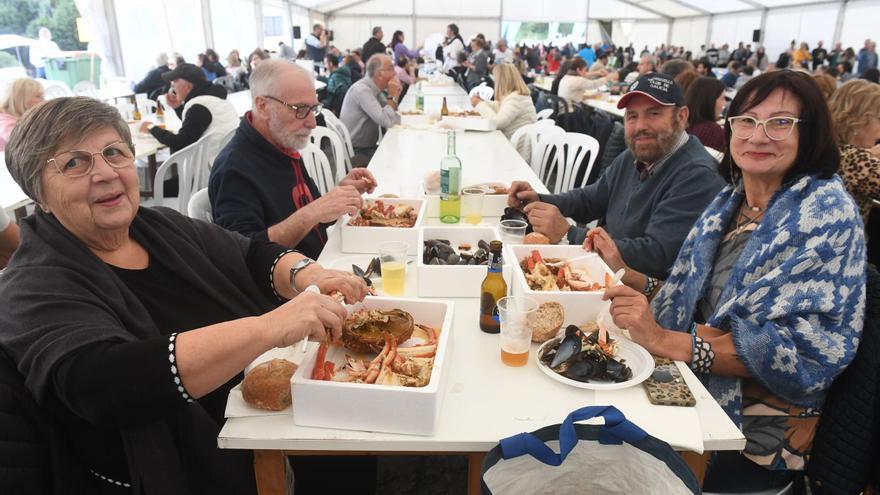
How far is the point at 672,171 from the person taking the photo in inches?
88.0

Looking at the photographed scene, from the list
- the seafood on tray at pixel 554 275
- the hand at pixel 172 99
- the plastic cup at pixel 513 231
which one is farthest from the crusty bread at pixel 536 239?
the hand at pixel 172 99

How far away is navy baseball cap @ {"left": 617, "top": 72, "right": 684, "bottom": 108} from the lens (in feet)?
7.27

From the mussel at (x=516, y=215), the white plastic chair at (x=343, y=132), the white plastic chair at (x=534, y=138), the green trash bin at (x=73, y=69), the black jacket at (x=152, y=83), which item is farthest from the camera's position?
the green trash bin at (x=73, y=69)

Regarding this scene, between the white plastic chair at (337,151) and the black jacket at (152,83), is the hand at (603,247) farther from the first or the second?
the black jacket at (152,83)

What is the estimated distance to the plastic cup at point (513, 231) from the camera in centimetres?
214

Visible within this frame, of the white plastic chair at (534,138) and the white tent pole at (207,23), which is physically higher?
the white tent pole at (207,23)

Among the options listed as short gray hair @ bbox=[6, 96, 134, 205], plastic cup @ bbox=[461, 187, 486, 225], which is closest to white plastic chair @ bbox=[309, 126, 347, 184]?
plastic cup @ bbox=[461, 187, 486, 225]

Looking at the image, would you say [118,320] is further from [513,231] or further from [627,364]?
[513,231]

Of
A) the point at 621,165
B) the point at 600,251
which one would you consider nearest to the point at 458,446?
the point at 600,251

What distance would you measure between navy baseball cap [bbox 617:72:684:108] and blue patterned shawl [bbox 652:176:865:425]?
81 centimetres

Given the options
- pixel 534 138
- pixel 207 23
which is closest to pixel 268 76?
pixel 534 138

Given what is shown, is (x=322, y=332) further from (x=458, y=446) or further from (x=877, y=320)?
(x=877, y=320)

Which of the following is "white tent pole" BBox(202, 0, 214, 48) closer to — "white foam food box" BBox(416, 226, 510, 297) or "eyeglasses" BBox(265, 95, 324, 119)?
"eyeglasses" BBox(265, 95, 324, 119)

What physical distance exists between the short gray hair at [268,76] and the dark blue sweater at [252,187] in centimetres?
15
